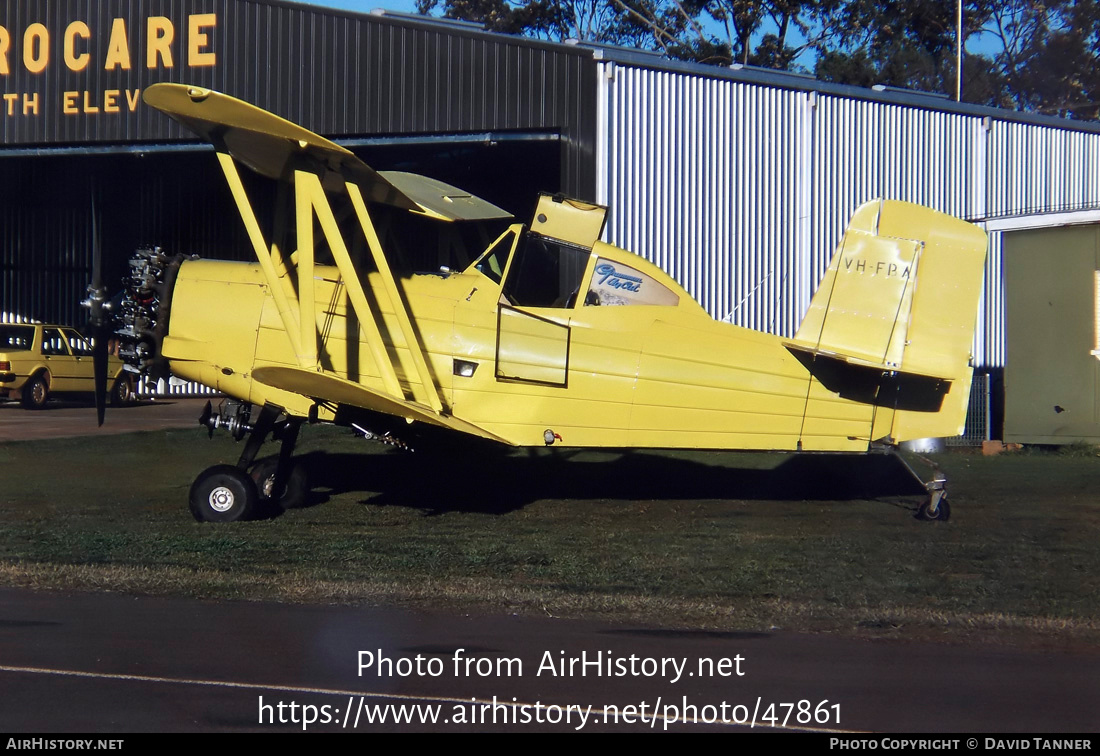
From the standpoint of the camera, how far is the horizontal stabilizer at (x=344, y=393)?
8.34 meters

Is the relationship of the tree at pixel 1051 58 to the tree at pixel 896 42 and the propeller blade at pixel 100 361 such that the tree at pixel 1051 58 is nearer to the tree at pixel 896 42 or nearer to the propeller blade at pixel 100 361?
the tree at pixel 896 42

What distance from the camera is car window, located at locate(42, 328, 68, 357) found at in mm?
24656

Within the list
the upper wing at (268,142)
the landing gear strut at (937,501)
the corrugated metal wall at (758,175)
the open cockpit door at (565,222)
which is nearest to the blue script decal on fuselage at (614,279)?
the open cockpit door at (565,222)

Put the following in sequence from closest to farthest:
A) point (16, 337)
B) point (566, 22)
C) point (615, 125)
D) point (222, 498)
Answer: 1. point (222, 498)
2. point (615, 125)
3. point (16, 337)
4. point (566, 22)

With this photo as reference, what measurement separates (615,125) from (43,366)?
14.7m

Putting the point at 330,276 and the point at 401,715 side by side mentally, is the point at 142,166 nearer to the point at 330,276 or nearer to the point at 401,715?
the point at 330,276

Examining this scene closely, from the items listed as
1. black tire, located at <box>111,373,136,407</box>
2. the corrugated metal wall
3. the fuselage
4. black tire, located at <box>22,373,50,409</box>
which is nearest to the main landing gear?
the fuselage

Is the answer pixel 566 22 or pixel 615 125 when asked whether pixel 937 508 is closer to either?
pixel 615 125

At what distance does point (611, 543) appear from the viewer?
8.94 m

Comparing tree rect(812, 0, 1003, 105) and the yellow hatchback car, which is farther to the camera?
tree rect(812, 0, 1003, 105)

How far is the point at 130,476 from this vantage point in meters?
12.7

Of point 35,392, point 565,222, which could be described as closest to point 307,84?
point 35,392

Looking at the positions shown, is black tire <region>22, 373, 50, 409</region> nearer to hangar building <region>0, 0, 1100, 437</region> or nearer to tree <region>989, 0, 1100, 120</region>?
hangar building <region>0, 0, 1100, 437</region>

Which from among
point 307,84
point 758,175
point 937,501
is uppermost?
point 307,84
